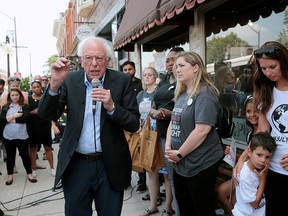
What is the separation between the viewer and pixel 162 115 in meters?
3.37

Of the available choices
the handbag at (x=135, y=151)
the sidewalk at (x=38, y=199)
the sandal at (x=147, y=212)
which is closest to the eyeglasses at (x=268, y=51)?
the handbag at (x=135, y=151)

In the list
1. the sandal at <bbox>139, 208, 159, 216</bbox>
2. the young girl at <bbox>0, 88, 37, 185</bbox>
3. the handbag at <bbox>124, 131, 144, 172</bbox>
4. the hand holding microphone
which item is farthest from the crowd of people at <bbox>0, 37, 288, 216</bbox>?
the young girl at <bbox>0, 88, 37, 185</bbox>

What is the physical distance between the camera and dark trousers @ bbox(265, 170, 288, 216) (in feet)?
7.30

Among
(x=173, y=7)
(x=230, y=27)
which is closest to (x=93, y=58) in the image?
(x=173, y=7)

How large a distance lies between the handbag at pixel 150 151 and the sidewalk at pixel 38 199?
74 cm

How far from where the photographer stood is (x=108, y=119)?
2.32 meters

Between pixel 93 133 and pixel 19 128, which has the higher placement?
pixel 93 133

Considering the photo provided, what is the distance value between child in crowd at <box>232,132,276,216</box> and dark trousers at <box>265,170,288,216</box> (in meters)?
0.05

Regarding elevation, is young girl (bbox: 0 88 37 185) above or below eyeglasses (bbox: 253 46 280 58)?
below

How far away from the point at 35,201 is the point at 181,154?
9.98 ft

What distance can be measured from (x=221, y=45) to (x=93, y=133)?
272 cm

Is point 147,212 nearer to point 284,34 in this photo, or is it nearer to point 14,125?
point 284,34

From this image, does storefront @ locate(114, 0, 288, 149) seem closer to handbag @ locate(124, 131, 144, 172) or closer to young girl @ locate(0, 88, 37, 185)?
handbag @ locate(124, 131, 144, 172)

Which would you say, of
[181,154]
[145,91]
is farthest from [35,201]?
[181,154]
